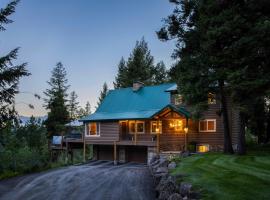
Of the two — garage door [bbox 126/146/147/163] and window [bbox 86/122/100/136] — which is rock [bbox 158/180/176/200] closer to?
garage door [bbox 126/146/147/163]

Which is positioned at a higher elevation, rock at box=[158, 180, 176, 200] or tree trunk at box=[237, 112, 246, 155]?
tree trunk at box=[237, 112, 246, 155]

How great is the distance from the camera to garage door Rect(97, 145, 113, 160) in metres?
37.6

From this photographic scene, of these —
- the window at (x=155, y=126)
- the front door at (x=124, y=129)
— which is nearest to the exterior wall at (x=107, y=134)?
the front door at (x=124, y=129)

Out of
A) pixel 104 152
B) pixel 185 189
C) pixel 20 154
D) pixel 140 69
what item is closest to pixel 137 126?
pixel 104 152

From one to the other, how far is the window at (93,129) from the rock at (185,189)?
2382 cm

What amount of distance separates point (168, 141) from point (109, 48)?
12535mm

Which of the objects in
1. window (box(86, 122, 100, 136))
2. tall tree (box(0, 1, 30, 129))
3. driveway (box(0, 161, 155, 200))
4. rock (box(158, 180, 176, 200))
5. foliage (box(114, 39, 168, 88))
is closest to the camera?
rock (box(158, 180, 176, 200))

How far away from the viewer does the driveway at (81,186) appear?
1741 centimetres

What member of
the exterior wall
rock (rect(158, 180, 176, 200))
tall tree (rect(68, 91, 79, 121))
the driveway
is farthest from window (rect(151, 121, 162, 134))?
tall tree (rect(68, 91, 79, 121))

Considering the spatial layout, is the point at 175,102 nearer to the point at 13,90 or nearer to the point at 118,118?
the point at 118,118

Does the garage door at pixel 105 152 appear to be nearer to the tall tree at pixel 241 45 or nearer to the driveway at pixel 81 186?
the driveway at pixel 81 186

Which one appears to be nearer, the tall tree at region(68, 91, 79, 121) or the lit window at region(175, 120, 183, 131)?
the lit window at region(175, 120, 183, 131)

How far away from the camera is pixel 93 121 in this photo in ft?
120

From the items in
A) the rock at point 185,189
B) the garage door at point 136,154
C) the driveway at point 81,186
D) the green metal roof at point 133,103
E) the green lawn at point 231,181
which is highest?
the green metal roof at point 133,103
